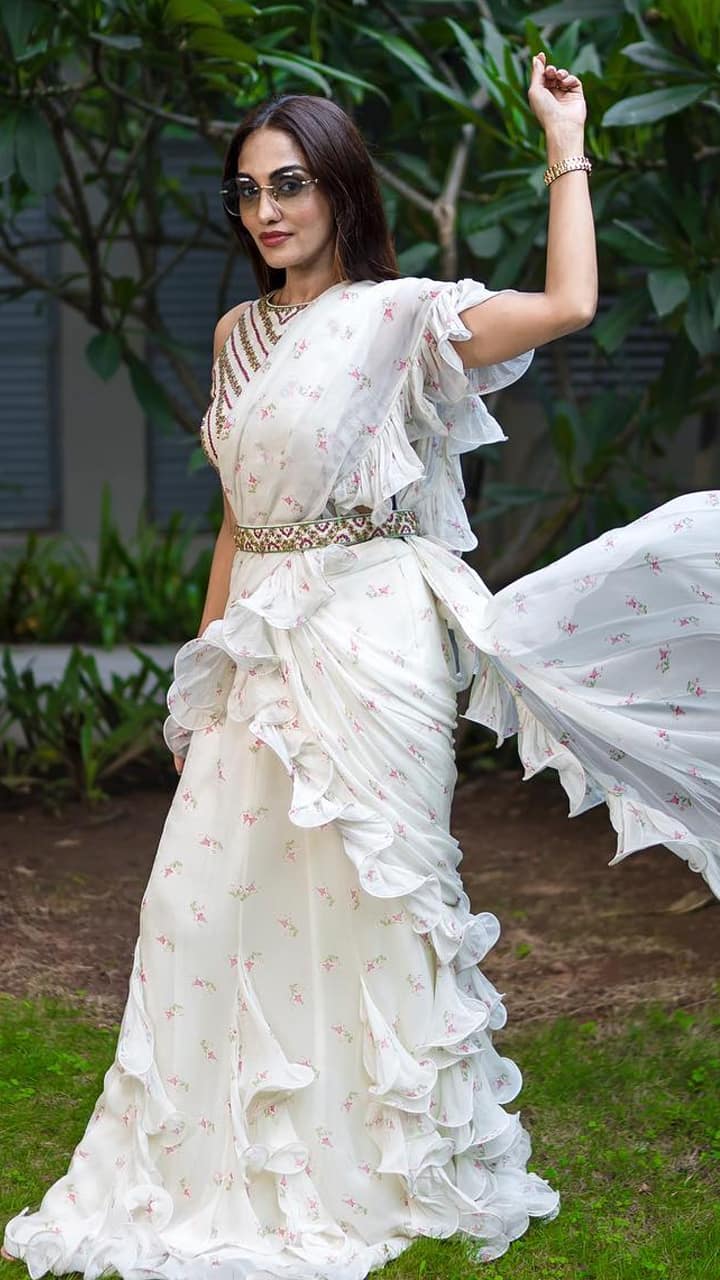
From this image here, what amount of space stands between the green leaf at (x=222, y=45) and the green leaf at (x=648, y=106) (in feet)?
2.92

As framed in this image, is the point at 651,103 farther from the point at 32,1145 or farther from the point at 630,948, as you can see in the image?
the point at 32,1145

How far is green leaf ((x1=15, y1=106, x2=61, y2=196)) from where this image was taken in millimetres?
4398

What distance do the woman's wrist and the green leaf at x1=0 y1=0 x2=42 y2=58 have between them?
6.98ft

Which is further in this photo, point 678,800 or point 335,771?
point 678,800

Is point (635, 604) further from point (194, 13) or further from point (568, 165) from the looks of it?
point (194, 13)

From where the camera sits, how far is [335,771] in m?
2.71

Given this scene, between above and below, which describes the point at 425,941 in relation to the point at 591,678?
below

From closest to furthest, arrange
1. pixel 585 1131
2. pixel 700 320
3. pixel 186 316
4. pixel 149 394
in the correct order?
pixel 585 1131, pixel 700 320, pixel 149 394, pixel 186 316

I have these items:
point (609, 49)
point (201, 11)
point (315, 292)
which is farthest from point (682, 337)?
point (315, 292)

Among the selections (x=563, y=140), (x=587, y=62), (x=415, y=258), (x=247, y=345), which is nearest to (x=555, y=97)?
(x=563, y=140)

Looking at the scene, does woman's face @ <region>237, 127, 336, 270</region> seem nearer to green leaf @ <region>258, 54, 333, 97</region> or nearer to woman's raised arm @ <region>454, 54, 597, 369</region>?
woman's raised arm @ <region>454, 54, 597, 369</region>

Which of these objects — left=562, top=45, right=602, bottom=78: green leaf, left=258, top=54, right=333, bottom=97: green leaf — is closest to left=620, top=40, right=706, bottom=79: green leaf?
left=562, top=45, right=602, bottom=78: green leaf

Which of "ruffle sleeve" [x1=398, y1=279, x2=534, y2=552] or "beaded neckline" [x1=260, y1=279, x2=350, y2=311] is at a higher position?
"beaded neckline" [x1=260, y1=279, x2=350, y2=311]

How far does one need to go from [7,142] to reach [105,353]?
1.01 m
